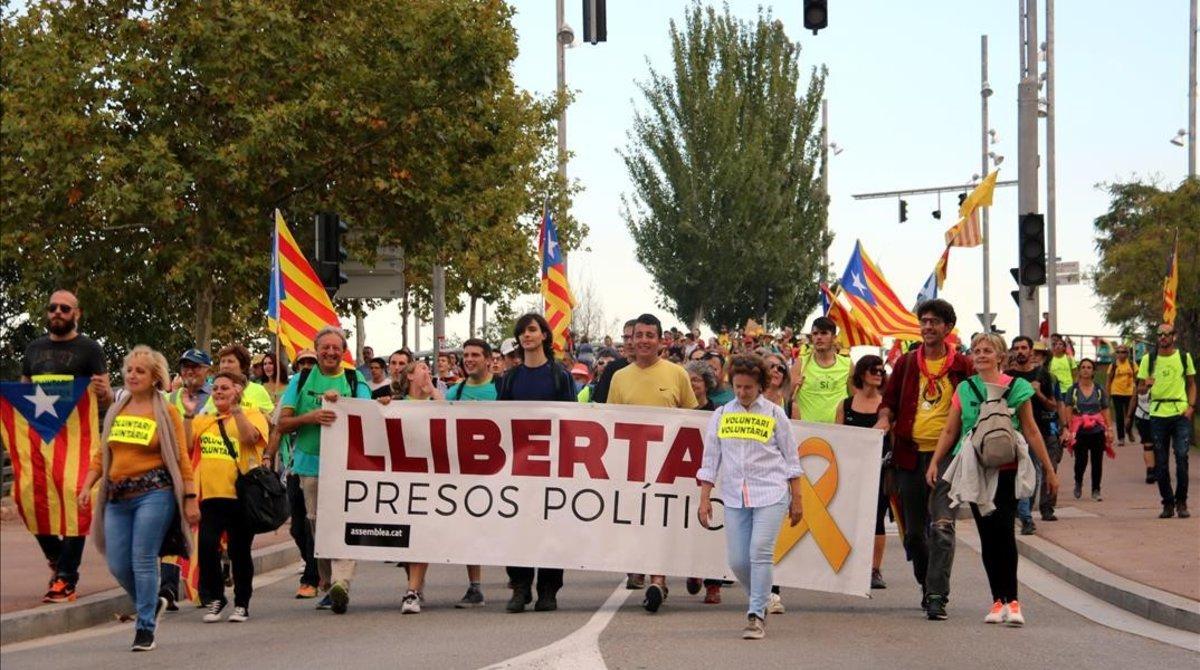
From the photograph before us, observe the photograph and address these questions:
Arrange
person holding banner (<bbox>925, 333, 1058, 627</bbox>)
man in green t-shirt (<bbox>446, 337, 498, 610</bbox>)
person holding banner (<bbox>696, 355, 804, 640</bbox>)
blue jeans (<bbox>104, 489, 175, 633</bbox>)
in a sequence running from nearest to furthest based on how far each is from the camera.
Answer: blue jeans (<bbox>104, 489, 175, 633</bbox>), person holding banner (<bbox>696, 355, 804, 640</bbox>), person holding banner (<bbox>925, 333, 1058, 627</bbox>), man in green t-shirt (<bbox>446, 337, 498, 610</bbox>)

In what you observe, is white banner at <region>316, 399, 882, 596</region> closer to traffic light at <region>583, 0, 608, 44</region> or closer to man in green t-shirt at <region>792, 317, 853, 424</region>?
man in green t-shirt at <region>792, 317, 853, 424</region>

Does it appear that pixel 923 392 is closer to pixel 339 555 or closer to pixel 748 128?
pixel 339 555

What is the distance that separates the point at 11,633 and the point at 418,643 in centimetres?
247

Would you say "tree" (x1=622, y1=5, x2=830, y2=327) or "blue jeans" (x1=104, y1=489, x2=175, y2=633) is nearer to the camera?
"blue jeans" (x1=104, y1=489, x2=175, y2=633)

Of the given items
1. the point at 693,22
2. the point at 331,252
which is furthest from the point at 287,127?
the point at 693,22

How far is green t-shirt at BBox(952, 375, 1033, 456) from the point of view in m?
12.7

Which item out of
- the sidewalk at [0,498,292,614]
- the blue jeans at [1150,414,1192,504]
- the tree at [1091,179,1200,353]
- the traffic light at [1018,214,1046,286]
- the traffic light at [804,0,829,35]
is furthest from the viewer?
the tree at [1091,179,1200,353]

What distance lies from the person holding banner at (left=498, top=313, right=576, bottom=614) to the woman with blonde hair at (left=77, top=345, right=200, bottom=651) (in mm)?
2585

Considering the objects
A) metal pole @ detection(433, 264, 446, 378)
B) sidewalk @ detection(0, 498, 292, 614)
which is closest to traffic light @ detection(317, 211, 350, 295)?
sidewalk @ detection(0, 498, 292, 614)

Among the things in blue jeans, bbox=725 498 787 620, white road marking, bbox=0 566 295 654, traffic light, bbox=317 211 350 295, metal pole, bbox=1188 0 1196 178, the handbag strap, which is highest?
metal pole, bbox=1188 0 1196 178

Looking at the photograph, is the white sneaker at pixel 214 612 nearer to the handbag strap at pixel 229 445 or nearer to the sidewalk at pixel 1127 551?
the handbag strap at pixel 229 445

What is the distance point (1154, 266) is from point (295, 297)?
135 feet

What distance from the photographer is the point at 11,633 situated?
12.4m

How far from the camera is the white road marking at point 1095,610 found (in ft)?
40.4
